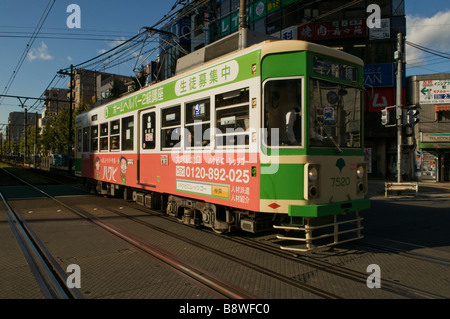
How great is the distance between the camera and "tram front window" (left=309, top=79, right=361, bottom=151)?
217 inches

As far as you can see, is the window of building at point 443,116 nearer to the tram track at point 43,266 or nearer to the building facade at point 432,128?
the building facade at point 432,128

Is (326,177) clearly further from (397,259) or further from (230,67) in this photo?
(230,67)

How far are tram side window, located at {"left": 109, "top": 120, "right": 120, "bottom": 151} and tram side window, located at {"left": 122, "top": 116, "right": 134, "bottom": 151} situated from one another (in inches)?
18.9

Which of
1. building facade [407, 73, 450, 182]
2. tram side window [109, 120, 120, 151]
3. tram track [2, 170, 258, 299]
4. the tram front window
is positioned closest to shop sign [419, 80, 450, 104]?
building facade [407, 73, 450, 182]

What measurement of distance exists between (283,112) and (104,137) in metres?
8.85

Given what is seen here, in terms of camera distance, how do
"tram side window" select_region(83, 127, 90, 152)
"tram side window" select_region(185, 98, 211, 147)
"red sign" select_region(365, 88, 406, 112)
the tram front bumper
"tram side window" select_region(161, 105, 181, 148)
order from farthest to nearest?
"red sign" select_region(365, 88, 406, 112) → "tram side window" select_region(83, 127, 90, 152) → "tram side window" select_region(161, 105, 181, 148) → "tram side window" select_region(185, 98, 211, 147) → the tram front bumper

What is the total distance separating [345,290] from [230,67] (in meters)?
4.18

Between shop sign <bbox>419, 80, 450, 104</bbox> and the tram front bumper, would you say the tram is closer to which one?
the tram front bumper

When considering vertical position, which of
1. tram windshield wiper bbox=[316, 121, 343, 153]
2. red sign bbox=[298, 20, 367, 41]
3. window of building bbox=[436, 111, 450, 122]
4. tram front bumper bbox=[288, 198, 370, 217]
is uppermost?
red sign bbox=[298, 20, 367, 41]

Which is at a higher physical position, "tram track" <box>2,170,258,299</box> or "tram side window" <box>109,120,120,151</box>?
"tram side window" <box>109,120,120,151</box>

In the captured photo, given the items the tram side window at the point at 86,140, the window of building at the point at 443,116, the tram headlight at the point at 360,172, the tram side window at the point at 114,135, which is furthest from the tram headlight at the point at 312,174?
the window of building at the point at 443,116

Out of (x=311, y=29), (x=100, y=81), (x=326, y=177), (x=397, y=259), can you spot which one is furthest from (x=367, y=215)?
(x=100, y=81)

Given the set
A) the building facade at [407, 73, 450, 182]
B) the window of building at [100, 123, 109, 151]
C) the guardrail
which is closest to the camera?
the window of building at [100, 123, 109, 151]

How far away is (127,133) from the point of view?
10484mm
